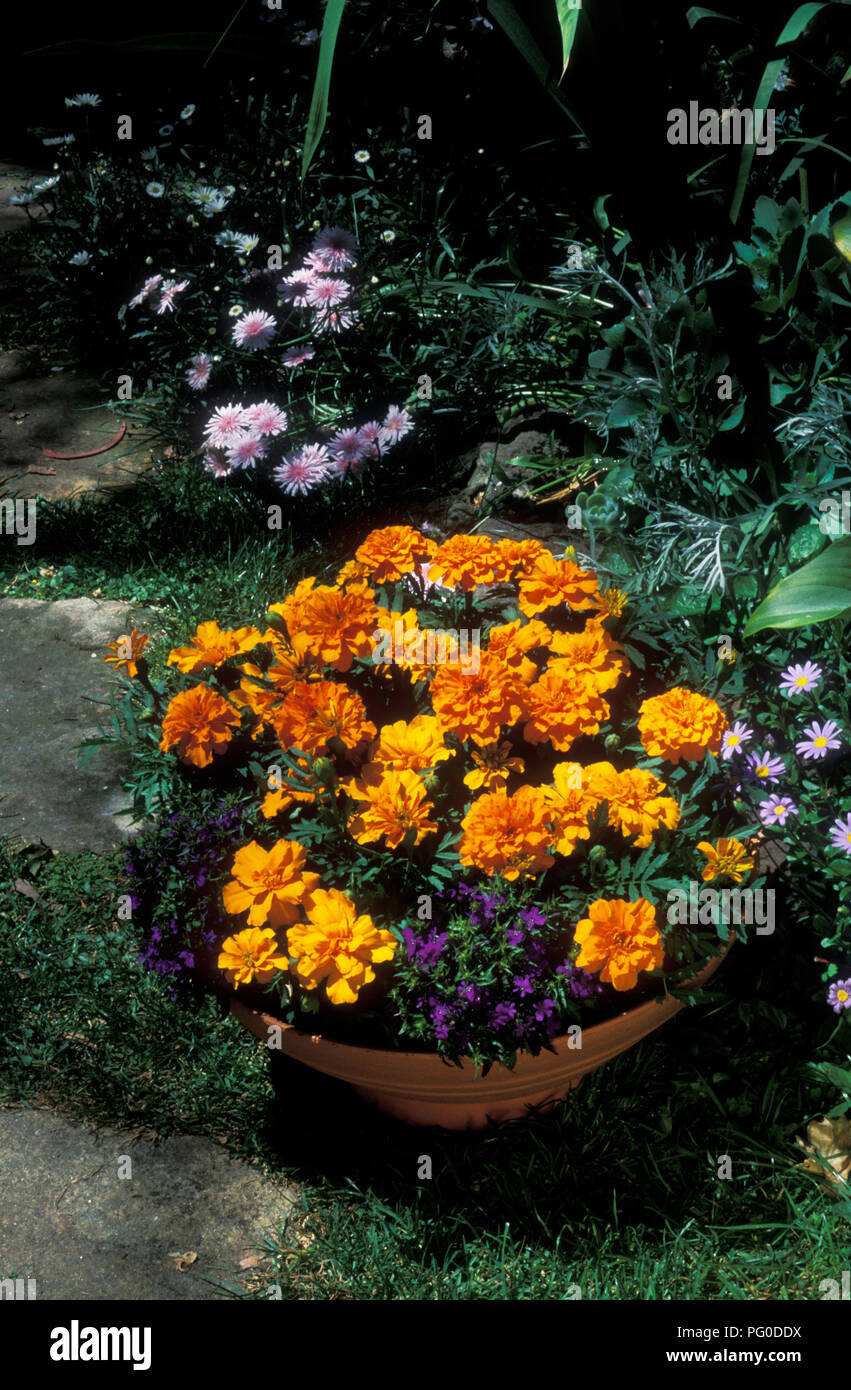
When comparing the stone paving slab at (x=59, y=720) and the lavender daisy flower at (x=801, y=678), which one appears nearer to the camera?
the lavender daisy flower at (x=801, y=678)

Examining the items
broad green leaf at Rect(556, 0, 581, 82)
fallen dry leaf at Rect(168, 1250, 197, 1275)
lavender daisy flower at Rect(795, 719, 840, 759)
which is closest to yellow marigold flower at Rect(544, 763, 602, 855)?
lavender daisy flower at Rect(795, 719, 840, 759)

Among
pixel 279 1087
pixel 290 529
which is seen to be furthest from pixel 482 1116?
pixel 290 529

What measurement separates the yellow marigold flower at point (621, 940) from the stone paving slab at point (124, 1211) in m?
0.75

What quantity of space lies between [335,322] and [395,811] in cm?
205

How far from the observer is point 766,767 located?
181 cm

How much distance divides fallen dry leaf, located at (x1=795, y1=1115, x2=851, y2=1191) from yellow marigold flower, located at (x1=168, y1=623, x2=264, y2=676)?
1.23 metres

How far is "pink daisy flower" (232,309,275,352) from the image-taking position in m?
3.17

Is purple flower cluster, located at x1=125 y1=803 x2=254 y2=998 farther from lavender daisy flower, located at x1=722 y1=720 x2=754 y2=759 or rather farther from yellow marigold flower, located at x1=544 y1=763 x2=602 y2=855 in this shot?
lavender daisy flower, located at x1=722 y1=720 x2=754 y2=759

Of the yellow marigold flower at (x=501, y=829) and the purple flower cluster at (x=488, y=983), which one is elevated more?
the yellow marigold flower at (x=501, y=829)

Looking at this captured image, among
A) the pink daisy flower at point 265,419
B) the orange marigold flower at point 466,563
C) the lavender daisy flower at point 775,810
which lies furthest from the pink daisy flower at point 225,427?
the lavender daisy flower at point 775,810

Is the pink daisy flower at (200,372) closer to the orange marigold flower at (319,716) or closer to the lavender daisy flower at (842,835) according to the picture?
the orange marigold flower at (319,716)

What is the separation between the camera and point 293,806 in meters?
1.83

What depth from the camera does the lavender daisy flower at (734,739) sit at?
1781mm

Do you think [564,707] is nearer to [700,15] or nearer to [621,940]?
[621,940]
